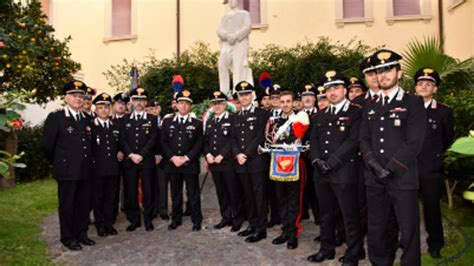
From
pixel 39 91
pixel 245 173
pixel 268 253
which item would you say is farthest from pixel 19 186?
pixel 268 253

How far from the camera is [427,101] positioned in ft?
15.4

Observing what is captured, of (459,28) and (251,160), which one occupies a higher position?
(459,28)

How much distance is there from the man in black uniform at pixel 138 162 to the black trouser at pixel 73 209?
2.48 ft

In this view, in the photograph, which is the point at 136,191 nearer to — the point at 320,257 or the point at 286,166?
the point at 286,166

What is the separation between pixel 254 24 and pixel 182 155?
41.0 ft

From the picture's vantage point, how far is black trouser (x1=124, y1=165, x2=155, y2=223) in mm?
6195

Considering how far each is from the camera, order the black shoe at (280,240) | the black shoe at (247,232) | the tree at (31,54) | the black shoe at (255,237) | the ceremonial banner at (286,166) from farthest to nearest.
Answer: the tree at (31,54), the black shoe at (247,232), the black shoe at (255,237), the black shoe at (280,240), the ceremonial banner at (286,166)

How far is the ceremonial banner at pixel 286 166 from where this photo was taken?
5004 millimetres

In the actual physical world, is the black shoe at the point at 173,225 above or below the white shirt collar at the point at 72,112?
below

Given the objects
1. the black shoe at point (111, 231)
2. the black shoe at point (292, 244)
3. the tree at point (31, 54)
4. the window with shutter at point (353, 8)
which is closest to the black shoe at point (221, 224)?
the black shoe at point (292, 244)

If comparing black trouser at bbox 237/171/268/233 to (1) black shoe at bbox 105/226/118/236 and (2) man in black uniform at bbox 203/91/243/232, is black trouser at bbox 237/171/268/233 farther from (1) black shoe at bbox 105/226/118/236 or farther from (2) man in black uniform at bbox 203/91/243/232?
(1) black shoe at bbox 105/226/118/236

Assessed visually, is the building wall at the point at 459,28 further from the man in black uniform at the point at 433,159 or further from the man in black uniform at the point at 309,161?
the man in black uniform at the point at 433,159

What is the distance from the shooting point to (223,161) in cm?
592

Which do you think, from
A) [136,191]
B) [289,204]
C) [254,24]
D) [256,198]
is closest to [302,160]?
[289,204]
